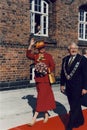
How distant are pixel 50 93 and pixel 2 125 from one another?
135 centimetres

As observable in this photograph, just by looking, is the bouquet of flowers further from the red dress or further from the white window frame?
the white window frame

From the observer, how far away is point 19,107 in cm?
914

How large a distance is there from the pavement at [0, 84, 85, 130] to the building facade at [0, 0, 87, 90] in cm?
89

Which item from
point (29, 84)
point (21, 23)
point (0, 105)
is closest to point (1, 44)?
point (21, 23)

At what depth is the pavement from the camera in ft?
25.1

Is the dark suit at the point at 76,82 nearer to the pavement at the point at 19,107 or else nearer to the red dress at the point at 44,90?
the red dress at the point at 44,90

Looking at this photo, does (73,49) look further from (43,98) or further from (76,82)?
(43,98)

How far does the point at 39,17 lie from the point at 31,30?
990mm

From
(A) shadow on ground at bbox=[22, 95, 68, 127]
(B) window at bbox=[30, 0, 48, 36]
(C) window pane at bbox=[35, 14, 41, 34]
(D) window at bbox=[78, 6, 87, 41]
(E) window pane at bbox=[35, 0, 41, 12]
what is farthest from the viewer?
(D) window at bbox=[78, 6, 87, 41]

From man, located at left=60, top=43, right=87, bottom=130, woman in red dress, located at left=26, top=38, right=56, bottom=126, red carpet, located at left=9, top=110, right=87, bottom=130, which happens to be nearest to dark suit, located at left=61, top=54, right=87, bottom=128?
man, located at left=60, top=43, right=87, bottom=130

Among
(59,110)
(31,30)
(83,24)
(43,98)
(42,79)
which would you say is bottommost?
(59,110)

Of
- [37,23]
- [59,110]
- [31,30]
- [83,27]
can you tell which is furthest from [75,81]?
[83,27]

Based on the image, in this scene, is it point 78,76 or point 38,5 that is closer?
point 78,76

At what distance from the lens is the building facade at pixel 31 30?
12.1 metres
